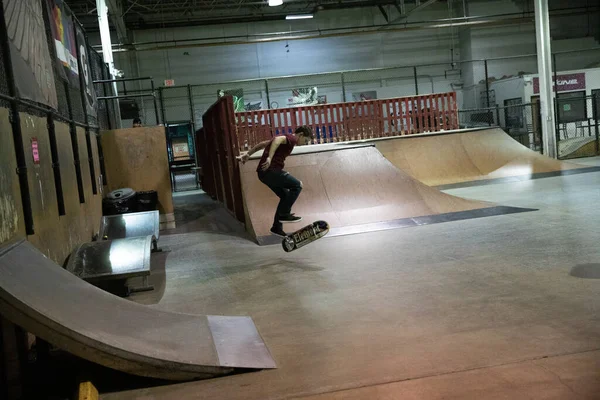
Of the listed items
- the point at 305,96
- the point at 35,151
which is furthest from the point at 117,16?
the point at 35,151

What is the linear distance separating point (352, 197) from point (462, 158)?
271 inches

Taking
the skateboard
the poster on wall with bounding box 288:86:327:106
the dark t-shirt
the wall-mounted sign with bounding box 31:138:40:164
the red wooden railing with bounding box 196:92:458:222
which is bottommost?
the skateboard

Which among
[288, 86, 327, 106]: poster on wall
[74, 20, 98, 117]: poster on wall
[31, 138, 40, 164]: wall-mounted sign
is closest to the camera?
[31, 138, 40, 164]: wall-mounted sign

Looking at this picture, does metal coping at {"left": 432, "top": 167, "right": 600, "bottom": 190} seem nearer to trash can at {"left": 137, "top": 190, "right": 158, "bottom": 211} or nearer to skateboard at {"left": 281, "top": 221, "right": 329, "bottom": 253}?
trash can at {"left": 137, "top": 190, "right": 158, "bottom": 211}

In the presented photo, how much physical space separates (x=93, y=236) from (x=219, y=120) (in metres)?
4.29

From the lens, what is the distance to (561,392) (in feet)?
8.93

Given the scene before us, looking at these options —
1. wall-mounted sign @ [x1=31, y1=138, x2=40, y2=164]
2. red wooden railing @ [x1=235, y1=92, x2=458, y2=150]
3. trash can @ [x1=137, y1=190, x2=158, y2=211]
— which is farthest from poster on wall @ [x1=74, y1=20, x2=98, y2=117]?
red wooden railing @ [x1=235, y1=92, x2=458, y2=150]

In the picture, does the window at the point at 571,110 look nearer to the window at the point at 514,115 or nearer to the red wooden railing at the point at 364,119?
the window at the point at 514,115

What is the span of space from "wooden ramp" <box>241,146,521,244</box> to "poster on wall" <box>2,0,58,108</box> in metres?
3.73

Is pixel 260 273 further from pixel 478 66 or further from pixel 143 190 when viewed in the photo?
pixel 478 66

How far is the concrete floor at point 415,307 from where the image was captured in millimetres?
3016

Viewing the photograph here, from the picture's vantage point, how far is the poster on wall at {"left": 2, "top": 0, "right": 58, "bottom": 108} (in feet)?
15.4

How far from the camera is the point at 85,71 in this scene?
9.52 meters

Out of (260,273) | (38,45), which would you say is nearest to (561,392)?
(260,273)
